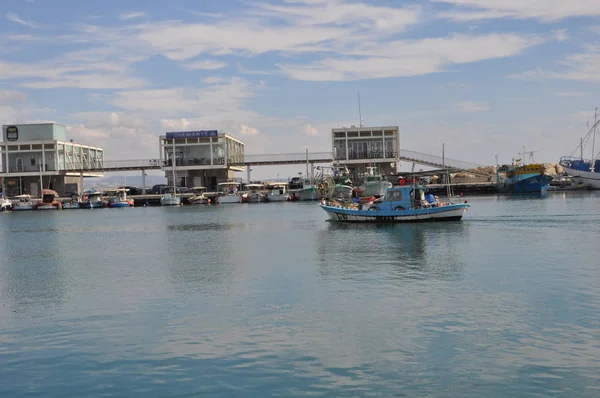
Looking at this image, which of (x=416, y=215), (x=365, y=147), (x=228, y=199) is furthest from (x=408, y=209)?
(x=365, y=147)

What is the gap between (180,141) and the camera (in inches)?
4975

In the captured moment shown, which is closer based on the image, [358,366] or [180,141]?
[358,366]

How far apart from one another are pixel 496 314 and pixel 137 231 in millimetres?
43718

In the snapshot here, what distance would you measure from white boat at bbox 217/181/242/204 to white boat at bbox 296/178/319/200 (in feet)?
36.4

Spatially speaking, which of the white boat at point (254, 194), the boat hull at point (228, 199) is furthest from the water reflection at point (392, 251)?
the white boat at point (254, 194)

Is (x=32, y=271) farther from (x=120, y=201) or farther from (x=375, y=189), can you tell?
(x=120, y=201)

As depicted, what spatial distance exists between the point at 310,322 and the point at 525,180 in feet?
337

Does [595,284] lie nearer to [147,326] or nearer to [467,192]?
[147,326]

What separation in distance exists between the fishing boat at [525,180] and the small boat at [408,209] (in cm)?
6247

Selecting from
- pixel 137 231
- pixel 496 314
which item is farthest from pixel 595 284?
pixel 137 231

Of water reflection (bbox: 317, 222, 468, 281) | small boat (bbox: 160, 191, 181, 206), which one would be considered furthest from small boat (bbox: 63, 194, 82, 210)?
water reflection (bbox: 317, 222, 468, 281)

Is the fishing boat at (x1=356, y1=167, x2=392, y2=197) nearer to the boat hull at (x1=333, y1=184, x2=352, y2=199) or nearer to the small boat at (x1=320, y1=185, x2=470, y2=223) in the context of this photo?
the boat hull at (x1=333, y1=184, x2=352, y2=199)

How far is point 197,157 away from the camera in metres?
127

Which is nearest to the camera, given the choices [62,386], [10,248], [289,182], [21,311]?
[62,386]
